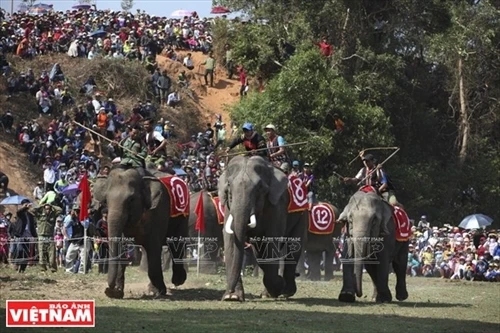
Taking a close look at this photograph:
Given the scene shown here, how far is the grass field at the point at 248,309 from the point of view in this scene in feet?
56.2

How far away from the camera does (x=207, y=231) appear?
31641 millimetres

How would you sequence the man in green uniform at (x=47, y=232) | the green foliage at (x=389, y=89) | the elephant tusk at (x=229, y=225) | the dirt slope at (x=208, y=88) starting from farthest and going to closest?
the dirt slope at (x=208, y=88) → the green foliage at (x=389, y=89) → the man in green uniform at (x=47, y=232) → the elephant tusk at (x=229, y=225)

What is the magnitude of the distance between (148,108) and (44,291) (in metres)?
28.9

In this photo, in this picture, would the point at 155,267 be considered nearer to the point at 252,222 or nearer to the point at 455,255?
the point at 252,222

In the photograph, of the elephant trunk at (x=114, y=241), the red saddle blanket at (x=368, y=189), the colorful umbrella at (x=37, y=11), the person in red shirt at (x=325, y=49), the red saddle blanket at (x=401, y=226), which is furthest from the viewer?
the colorful umbrella at (x=37, y=11)

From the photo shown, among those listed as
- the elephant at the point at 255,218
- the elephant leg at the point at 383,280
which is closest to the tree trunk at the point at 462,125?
the elephant leg at the point at 383,280

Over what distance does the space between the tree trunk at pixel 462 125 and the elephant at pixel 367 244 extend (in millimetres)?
29472

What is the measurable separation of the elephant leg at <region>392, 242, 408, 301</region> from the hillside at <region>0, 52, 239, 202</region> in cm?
2011

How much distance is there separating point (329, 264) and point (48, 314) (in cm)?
1894

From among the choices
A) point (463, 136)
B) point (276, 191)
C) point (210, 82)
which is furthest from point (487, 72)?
point (276, 191)

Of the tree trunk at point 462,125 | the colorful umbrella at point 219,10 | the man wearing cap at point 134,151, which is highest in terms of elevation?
the colorful umbrella at point 219,10

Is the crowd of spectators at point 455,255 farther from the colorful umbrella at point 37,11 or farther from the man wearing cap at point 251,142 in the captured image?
the colorful umbrella at point 37,11

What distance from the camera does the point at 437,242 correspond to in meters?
40.2

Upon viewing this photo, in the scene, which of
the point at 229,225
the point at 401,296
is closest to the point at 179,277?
the point at 229,225
